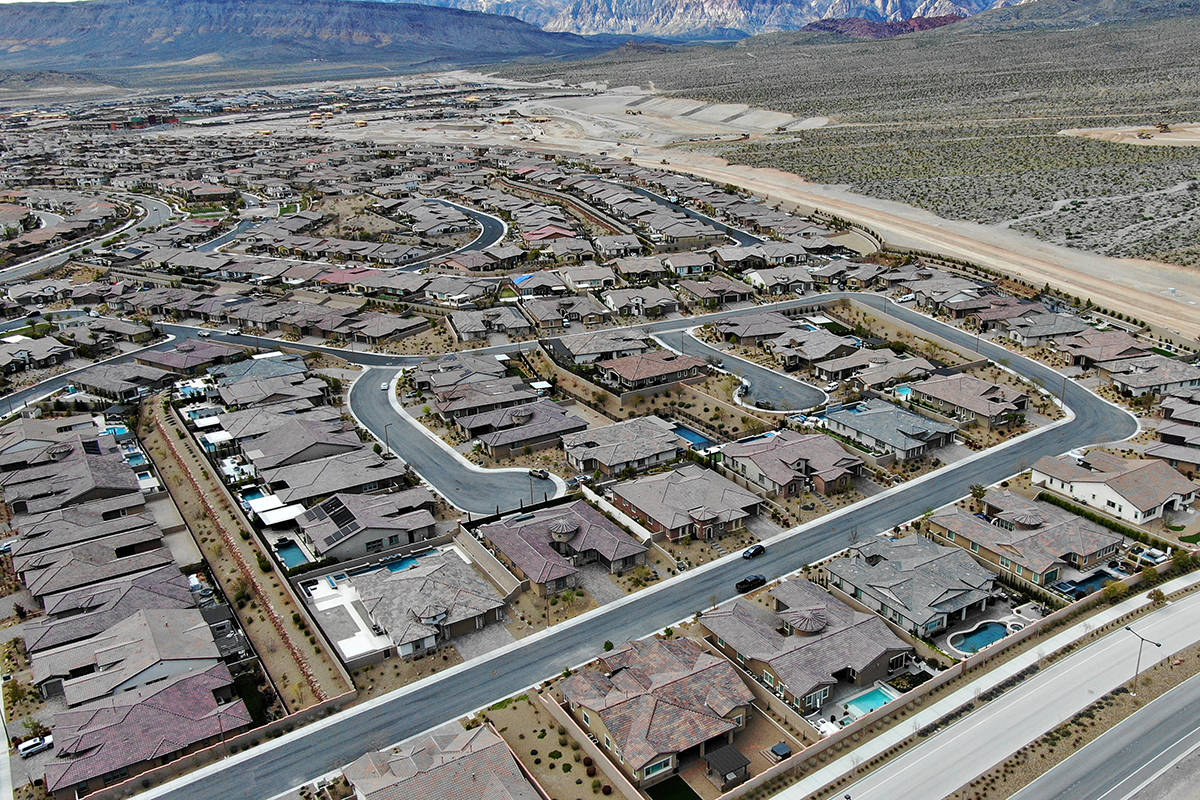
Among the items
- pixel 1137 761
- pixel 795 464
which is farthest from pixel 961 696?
pixel 795 464

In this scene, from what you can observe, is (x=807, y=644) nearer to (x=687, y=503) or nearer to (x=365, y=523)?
(x=687, y=503)

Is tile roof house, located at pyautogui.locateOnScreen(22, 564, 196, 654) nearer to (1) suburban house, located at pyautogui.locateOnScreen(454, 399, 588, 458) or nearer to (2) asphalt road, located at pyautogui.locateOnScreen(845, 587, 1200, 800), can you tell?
(1) suburban house, located at pyautogui.locateOnScreen(454, 399, 588, 458)

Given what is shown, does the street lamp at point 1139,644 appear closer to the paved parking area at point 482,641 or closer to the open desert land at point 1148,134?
the paved parking area at point 482,641

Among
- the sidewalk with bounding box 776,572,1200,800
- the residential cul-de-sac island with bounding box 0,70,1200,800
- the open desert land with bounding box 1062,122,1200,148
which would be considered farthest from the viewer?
the open desert land with bounding box 1062,122,1200,148

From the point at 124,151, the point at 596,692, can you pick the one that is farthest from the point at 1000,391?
the point at 124,151

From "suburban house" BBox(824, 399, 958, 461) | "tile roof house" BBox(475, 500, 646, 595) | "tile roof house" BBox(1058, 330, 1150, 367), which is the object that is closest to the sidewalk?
"tile roof house" BBox(475, 500, 646, 595)

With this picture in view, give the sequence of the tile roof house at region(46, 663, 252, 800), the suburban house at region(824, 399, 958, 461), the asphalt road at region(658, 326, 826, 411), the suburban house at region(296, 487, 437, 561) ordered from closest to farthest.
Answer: the tile roof house at region(46, 663, 252, 800)
the suburban house at region(296, 487, 437, 561)
the suburban house at region(824, 399, 958, 461)
the asphalt road at region(658, 326, 826, 411)
